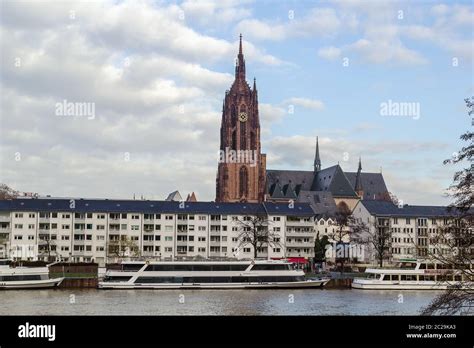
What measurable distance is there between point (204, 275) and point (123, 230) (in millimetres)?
42446

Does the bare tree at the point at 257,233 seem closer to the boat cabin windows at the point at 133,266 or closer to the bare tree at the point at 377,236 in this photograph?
the bare tree at the point at 377,236

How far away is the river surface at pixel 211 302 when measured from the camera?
182 feet

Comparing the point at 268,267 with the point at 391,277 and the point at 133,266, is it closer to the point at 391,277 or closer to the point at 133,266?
the point at 391,277

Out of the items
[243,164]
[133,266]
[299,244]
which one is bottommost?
[133,266]

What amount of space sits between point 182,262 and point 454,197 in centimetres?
5772

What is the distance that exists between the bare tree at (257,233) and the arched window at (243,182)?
64.8 metres

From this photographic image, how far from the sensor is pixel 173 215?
405 ft

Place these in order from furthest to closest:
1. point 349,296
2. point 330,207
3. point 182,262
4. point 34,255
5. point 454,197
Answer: point 330,207
point 34,255
point 182,262
point 349,296
point 454,197

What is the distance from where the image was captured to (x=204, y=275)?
8169 centimetres

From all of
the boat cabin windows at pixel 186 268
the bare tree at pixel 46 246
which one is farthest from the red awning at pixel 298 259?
the boat cabin windows at pixel 186 268

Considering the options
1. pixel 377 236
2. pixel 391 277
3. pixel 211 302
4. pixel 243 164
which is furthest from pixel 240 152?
pixel 211 302
